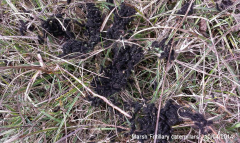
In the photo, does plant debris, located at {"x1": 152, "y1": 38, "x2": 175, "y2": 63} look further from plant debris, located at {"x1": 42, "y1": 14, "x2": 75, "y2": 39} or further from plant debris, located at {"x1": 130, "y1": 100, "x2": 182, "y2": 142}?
plant debris, located at {"x1": 42, "y1": 14, "x2": 75, "y2": 39}

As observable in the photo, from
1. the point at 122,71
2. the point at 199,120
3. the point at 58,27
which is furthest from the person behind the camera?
the point at 58,27

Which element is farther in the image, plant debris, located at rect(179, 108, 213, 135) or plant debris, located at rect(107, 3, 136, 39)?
plant debris, located at rect(107, 3, 136, 39)

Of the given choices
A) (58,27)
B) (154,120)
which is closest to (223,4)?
(154,120)

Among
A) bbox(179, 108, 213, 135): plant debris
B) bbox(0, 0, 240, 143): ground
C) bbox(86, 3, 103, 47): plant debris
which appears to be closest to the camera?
bbox(179, 108, 213, 135): plant debris

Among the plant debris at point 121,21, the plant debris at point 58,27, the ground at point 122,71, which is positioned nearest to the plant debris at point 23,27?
the ground at point 122,71

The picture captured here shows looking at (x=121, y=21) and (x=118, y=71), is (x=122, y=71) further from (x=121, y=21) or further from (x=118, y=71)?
(x=121, y=21)

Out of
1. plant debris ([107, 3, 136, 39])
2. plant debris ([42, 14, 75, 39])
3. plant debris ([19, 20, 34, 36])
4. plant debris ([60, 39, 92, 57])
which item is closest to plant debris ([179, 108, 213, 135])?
plant debris ([107, 3, 136, 39])

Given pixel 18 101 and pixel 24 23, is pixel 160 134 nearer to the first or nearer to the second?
pixel 18 101

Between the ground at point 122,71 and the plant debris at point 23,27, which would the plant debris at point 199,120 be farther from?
the plant debris at point 23,27
